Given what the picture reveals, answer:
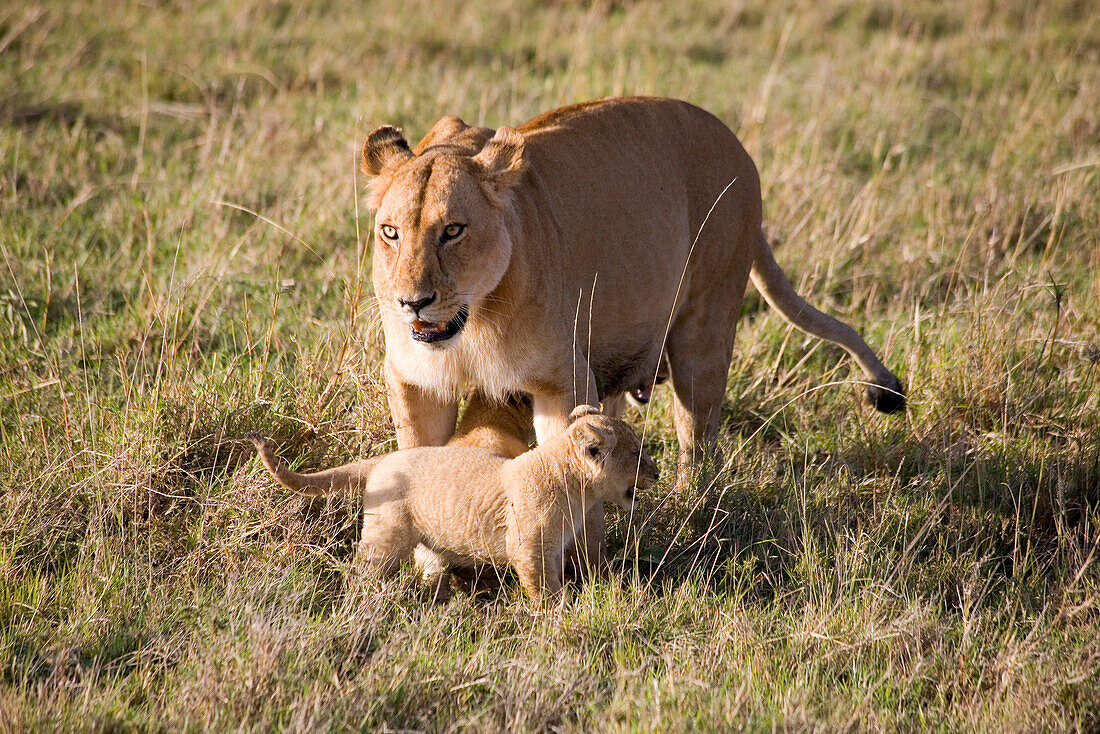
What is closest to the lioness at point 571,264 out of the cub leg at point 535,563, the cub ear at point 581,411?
the cub ear at point 581,411

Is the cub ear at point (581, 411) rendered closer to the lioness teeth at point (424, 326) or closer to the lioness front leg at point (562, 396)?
the lioness front leg at point (562, 396)

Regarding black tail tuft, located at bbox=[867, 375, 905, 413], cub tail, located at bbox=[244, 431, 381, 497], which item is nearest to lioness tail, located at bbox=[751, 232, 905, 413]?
black tail tuft, located at bbox=[867, 375, 905, 413]

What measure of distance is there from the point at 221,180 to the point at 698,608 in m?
4.35

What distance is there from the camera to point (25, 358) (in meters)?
4.68

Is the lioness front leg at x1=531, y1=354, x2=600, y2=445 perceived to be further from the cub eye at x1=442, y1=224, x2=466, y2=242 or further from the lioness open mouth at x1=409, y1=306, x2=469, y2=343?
the cub eye at x1=442, y1=224, x2=466, y2=242

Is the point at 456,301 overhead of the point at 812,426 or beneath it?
overhead

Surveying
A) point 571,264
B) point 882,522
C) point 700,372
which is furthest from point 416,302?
point 882,522

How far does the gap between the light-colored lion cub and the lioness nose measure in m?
0.54

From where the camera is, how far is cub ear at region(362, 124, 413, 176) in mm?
3801

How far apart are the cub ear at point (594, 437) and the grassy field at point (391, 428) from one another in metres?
0.49

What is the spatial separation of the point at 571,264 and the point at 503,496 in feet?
3.37

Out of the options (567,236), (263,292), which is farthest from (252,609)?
(263,292)

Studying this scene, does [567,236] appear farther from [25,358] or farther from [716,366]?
[25,358]

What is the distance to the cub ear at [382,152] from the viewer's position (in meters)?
3.80
